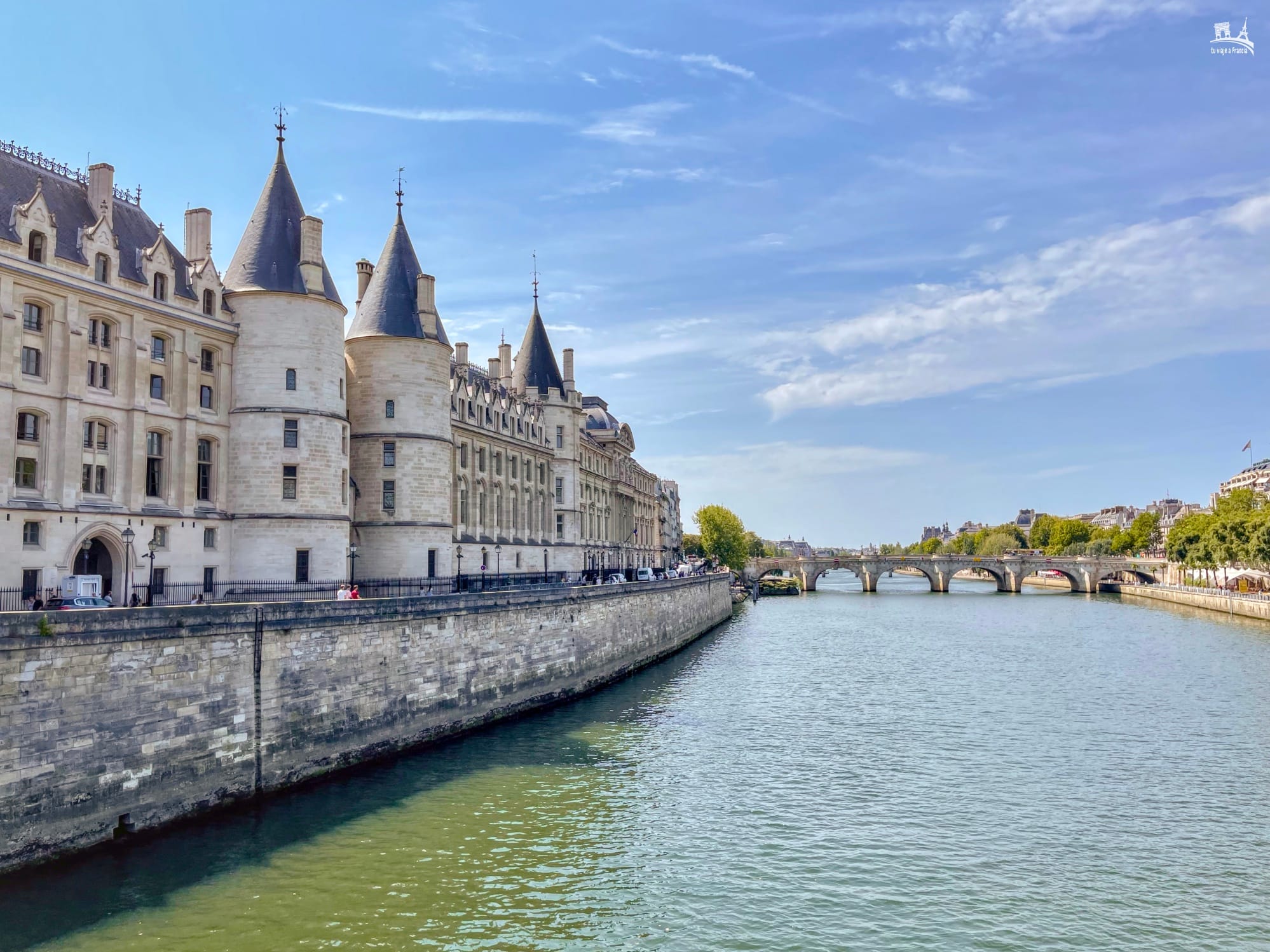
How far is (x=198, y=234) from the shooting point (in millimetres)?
37312

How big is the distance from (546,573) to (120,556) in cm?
3017

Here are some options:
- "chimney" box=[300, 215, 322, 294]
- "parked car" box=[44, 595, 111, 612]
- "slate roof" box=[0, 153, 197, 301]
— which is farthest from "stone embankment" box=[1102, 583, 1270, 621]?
"parked car" box=[44, 595, 111, 612]

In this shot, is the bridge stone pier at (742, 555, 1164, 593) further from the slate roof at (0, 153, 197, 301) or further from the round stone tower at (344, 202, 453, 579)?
the slate roof at (0, 153, 197, 301)

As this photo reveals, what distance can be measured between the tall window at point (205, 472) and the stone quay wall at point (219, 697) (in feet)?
33.0

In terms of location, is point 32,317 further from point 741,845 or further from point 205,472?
point 741,845

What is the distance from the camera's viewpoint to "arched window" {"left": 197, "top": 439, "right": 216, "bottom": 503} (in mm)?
35406

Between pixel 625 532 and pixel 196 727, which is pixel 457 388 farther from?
pixel 625 532

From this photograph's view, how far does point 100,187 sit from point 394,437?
1496cm

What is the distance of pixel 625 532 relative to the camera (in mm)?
96250

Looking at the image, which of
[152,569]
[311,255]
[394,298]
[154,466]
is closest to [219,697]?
[152,569]

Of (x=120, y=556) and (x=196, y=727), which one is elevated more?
(x=120, y=556)

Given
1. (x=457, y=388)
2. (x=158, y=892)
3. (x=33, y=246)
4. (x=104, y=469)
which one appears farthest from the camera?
(x=457, y=388)

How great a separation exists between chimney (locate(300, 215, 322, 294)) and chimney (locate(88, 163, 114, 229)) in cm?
644

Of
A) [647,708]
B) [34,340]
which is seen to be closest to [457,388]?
[647,708]
